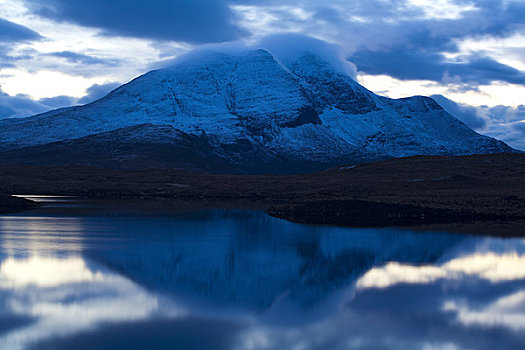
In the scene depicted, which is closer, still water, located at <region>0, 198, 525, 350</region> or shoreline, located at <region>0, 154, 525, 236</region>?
still water, located at <region>0, 198, 525, 350</region>

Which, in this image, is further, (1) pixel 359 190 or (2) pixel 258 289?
(1) pixel 359 190

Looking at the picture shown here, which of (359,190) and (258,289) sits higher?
(359,190)

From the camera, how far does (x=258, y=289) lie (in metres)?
30.1

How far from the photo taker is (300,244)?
1761 inches

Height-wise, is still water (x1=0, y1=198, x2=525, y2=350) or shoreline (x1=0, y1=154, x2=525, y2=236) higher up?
shoreline (x1=0, y1=154, x2=525, y2=236)

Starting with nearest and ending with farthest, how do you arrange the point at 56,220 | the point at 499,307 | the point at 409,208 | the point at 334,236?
the point at 499,307 → the point at 334,236 → the point at 56,220 → the point at 409,208

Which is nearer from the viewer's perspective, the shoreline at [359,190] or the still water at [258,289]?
the still water at [258,289]

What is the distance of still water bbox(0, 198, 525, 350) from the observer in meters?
21.9

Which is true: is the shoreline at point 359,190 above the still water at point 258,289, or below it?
above

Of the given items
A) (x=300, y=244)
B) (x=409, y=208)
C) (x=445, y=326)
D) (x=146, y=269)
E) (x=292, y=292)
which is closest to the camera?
(x=445, y=326)

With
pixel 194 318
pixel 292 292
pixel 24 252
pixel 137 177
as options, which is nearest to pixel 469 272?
pixel 292 292

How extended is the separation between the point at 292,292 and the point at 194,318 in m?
6.83

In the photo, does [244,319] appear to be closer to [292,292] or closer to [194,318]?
[194,318]

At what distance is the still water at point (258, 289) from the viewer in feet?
71.8
